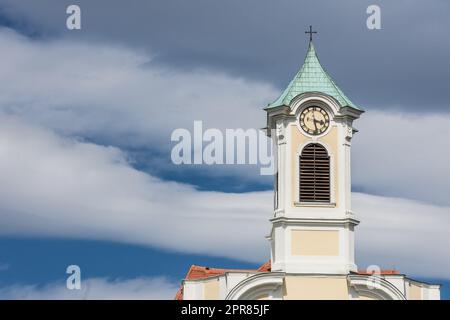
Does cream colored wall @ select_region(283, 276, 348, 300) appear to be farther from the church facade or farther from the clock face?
the clock face

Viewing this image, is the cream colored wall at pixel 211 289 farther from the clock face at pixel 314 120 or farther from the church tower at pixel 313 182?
the clock face at pixel 314 120

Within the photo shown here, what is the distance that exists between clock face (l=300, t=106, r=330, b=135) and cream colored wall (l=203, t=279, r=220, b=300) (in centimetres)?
709

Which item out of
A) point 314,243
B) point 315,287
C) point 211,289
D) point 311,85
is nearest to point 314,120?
point 311,85

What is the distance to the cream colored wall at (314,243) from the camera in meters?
47.0

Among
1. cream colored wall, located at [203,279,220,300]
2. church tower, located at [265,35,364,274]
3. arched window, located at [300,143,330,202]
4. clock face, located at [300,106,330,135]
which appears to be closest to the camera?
cream colored wall, located at [203,279,220,300]

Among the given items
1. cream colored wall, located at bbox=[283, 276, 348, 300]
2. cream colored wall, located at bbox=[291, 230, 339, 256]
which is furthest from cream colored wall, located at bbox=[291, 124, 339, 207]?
cream colored wall, located at bbox=[283, 276, 348, 300]

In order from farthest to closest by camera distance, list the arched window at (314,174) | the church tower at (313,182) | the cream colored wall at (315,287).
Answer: the arched window at (314,174) → the church tower at (313,182) → the cream colored wall at (315,287)

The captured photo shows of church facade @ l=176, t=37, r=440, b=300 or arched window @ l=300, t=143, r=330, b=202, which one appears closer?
church facade @ l=176, t=37, r=440, b=300

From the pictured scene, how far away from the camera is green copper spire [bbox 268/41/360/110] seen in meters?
48.3

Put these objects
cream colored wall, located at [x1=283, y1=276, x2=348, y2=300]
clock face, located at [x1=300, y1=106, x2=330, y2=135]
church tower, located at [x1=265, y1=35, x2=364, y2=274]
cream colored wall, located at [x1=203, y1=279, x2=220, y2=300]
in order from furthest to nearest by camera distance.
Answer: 1. clock face, located at [x1=300, y1=106, x2=330, y2=135]
2. church tower, located at [x1=265, y1=35, x2=364, y2=274]
3. cream colored wall, located at [x1=283, y1=276, x2=348, y2=300]
4. cream colored wall, located at [x1=203, y1=279, x2=220, y2=300]

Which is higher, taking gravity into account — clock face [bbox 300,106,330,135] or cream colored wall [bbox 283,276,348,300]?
clock face [bbox 300,106,330,135]

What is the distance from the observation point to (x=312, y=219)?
46.9m

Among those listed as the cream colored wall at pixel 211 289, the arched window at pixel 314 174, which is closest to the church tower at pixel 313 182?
the arched window at pixel 314 174
